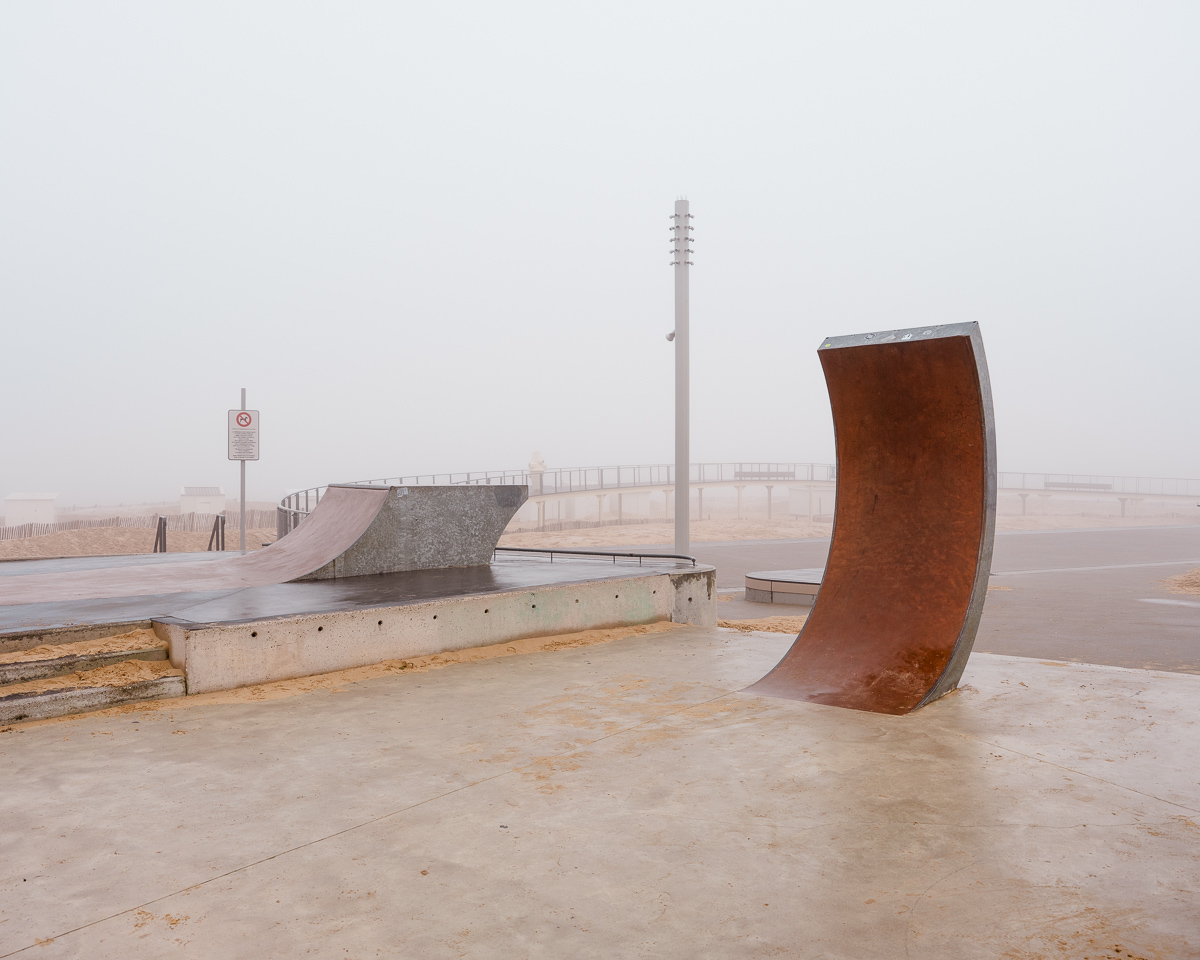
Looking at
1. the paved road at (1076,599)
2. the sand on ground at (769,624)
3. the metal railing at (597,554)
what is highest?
the metal railing at (597,554)

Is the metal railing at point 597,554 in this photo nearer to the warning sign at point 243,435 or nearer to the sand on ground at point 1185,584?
the warning sign at point 243,435

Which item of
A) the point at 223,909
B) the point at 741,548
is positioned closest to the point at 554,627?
the point at 223,909

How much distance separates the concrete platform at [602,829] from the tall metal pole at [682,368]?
12.3m

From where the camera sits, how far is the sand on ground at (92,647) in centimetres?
552

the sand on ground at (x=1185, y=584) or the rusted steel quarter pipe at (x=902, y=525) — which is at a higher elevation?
the rusted steel quarter pipe at (x=902, y=525)

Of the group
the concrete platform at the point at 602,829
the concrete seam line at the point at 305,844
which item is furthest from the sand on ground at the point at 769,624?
the concrete seam line at the point at 305,844

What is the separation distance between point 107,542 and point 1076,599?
27070 millimetres

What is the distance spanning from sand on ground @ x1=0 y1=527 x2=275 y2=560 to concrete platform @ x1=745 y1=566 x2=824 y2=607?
15.0 m

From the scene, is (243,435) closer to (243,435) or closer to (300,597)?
(243,435)

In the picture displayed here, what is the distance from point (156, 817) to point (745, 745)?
9.55 feet

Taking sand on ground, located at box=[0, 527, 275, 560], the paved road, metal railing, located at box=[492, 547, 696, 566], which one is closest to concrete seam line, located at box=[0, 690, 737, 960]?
metal railing, located at box=[492, 547, 696, 566]

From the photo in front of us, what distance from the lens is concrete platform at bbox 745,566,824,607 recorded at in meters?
14.0

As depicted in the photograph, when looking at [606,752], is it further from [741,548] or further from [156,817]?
[741,548]

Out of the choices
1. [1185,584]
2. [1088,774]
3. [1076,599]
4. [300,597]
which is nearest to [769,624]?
[300,597]
